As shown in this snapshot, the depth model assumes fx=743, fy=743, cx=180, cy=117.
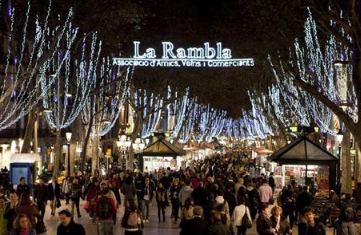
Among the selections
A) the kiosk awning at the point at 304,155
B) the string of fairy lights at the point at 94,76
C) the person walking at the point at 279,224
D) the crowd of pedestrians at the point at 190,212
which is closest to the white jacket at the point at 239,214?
the crowd of pedestrians at the point at 190,212

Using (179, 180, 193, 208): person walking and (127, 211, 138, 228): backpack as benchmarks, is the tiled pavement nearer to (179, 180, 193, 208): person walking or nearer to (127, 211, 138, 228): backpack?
(179, 180, 193, 208): person walking

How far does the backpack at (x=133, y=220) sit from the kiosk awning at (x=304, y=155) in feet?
35.3

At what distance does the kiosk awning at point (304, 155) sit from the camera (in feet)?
82.4

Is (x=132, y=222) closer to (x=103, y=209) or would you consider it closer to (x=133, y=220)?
(x=133, y=220)

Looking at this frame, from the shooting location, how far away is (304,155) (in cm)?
2528

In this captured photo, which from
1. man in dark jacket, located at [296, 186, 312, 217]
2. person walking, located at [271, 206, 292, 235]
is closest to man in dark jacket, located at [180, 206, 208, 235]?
person walking, located at [271, 206, 292, 235]

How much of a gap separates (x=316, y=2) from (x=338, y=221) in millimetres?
7707

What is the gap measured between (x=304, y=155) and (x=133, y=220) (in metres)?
11.1

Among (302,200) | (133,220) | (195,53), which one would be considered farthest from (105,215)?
(195,53)

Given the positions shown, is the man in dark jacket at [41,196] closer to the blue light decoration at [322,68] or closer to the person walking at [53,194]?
the person walking at [53,194]

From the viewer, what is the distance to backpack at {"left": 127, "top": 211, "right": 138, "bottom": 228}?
15.4m

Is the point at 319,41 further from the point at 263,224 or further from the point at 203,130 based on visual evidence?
the point at 203,130

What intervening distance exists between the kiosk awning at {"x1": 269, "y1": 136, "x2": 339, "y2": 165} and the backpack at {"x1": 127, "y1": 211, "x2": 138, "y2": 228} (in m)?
10.7

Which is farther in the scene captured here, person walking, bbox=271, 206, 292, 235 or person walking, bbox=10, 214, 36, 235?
person walking, bbox=271, 206, 292, 235
